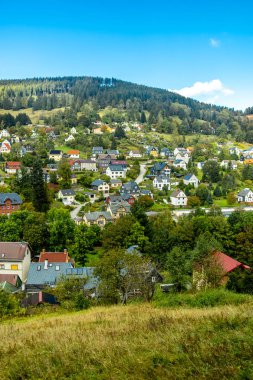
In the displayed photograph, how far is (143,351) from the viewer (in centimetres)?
644

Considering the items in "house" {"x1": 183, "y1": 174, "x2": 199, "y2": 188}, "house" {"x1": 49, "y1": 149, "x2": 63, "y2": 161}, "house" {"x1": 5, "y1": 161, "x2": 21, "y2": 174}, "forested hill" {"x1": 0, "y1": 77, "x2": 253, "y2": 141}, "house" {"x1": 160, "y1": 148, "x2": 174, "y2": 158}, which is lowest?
"house" {"x1": 183, "y1": 174, "x2": 199, "y2": 188}

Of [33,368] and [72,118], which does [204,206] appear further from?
[72,118]

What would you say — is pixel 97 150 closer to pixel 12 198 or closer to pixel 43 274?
pixel 12 198

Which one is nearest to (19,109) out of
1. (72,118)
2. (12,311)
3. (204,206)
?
(72,118)

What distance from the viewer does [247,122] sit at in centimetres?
14888

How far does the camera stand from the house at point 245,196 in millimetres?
66125

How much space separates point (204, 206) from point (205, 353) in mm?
58181

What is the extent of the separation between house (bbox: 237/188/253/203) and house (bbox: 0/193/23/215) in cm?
3949

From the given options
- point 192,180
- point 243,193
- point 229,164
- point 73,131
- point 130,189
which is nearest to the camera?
point 130,189

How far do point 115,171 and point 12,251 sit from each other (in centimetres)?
4494

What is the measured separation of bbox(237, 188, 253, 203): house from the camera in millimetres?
66125

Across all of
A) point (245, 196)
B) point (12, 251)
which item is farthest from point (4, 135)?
point (12, 251)

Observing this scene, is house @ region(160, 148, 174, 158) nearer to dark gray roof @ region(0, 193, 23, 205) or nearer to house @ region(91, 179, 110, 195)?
house @ region(91, 179, 110, 195)

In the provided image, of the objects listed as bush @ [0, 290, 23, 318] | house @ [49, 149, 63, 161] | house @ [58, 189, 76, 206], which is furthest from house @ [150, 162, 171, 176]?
bush @ [0, 290, 23, 318]
